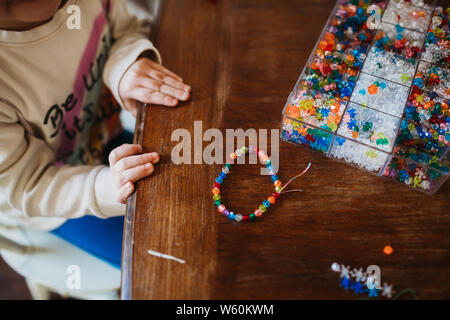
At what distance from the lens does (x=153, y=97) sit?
0.79 metres

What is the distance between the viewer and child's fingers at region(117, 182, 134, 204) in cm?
68

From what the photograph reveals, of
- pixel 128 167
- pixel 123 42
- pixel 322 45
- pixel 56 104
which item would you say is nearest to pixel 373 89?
pixel 322 45

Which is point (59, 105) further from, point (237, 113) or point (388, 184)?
point (388, 184)

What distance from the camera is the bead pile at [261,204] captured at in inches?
25.5

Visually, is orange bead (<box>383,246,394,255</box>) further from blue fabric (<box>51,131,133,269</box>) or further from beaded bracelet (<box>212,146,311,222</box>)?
blue fabric (<box>51,131,133,269</box>)

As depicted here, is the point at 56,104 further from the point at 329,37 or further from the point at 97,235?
the point at 329,37

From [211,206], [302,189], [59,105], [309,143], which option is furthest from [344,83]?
[59,105]

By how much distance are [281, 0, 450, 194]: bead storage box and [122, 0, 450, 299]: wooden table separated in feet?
0.15

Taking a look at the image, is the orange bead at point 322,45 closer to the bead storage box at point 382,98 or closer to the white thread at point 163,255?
the bead storage box at point 382,98

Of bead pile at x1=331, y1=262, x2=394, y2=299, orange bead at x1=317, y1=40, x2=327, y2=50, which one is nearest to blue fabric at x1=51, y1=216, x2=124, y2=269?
bead pile at x1=331, y1=262, x2=394, y2=299

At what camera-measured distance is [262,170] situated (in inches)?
27.9

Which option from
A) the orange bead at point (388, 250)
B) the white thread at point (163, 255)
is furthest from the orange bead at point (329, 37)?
the white thread at point (163, 255)

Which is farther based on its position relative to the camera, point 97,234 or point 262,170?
point 97,234

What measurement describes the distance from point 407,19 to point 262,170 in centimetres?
55
